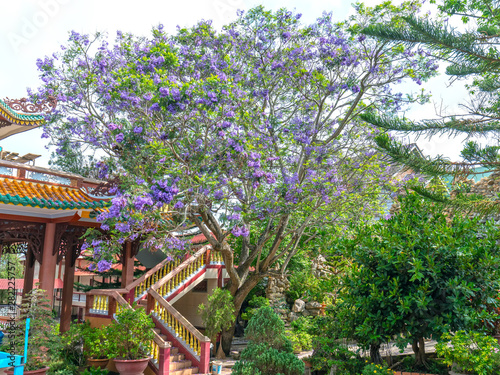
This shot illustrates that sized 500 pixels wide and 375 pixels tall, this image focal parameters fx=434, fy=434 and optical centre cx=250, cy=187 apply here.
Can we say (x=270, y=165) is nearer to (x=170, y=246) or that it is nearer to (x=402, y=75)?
(x=170, y=246)

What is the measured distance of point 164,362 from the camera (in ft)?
32.9

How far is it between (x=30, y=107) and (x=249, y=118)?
7.07 metres

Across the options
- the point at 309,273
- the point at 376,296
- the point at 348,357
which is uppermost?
the point at 309,273

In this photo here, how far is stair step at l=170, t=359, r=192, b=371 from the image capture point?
1035 centimetres

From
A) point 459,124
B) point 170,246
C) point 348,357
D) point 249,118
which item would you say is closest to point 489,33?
point 459,124

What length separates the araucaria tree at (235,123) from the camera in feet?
31.2

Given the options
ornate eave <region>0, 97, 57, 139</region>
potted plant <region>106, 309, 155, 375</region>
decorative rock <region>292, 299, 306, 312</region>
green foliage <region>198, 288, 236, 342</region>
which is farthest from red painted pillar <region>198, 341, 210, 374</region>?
ornate eave <region>0, 97, 57, 139</region>

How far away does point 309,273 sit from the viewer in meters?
16.4

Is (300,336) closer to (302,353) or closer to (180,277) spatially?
(302,353)

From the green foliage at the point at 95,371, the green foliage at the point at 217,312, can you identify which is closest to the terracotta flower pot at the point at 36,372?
the green foliage at the point at 95,371

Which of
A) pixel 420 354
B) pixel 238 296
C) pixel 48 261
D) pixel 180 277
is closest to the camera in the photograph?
pixel 420 354

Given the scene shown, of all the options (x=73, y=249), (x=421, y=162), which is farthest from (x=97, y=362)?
(x=421, y=162)

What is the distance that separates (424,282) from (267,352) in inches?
120

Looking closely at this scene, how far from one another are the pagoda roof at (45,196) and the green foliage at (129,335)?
2.64 m
